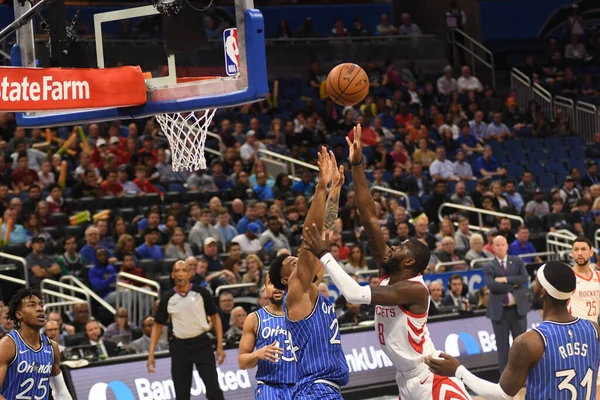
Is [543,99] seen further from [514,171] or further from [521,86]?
[514,171]

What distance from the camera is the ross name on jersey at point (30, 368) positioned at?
721cm

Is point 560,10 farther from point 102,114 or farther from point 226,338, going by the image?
point 102,114

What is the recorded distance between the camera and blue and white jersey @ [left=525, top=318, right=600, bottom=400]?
18.1 feet

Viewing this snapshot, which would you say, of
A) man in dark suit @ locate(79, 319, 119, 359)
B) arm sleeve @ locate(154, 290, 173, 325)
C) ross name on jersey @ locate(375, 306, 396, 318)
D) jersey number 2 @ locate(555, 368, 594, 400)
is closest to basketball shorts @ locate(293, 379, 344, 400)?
ross name on jersey @ locate(375, 306, 396, 318)

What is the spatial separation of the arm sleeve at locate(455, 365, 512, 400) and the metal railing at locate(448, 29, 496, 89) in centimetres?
1838

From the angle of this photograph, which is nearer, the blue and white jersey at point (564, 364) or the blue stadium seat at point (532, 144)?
the blue and white jersey at point (564, 364)

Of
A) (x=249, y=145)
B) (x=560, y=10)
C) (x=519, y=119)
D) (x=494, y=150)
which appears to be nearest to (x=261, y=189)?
(x=249, y=145)

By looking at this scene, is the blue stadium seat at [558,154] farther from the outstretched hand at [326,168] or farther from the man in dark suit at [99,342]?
the outstretched hand at [326,168]

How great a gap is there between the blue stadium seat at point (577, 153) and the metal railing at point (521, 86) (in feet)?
8.85

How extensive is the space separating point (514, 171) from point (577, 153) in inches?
76.3

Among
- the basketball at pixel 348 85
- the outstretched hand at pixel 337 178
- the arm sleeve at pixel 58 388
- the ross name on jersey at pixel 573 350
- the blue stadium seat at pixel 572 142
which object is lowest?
the blue stadium seat at pixel 572 142

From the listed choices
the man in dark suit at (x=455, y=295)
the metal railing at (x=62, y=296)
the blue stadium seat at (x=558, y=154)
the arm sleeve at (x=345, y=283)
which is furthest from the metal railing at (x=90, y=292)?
the blue stadium seat at (x=558, y=154)

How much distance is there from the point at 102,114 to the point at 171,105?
0.64 meters

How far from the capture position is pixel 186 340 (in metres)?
10.6
